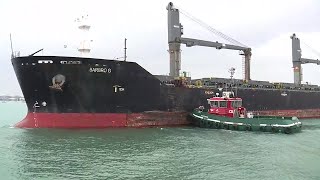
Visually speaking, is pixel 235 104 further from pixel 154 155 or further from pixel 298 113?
pixel 298 113

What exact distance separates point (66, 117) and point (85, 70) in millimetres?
3000

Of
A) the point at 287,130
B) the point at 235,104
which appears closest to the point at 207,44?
the point at 235,104

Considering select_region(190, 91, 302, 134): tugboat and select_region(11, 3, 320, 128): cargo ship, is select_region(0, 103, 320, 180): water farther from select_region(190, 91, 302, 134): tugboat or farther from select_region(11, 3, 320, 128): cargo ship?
select_region(190, 91, 302, 134): tugboat

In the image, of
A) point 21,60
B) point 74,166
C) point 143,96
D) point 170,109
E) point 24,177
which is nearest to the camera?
point 24,177

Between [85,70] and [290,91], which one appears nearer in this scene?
[85,70]

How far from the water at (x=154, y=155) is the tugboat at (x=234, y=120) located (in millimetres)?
1653

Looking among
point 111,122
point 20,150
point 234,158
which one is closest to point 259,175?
point 234,158

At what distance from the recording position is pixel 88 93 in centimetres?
2230

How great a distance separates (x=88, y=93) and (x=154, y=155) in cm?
903

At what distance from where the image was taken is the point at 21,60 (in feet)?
72.2

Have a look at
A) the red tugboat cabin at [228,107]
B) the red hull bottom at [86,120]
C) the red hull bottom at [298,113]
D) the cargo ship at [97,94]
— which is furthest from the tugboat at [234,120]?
the red hull bottom at [298,113]

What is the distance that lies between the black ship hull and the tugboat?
2.70 m

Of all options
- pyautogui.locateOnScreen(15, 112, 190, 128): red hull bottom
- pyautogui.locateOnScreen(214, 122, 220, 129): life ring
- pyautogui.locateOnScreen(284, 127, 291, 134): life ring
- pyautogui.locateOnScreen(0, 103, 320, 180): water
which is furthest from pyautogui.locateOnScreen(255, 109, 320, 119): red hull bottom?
pyautogui.locateOnScreen(0, 103, 320, 180): water

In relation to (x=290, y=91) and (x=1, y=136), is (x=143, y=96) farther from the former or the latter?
(x=290, y=91)
